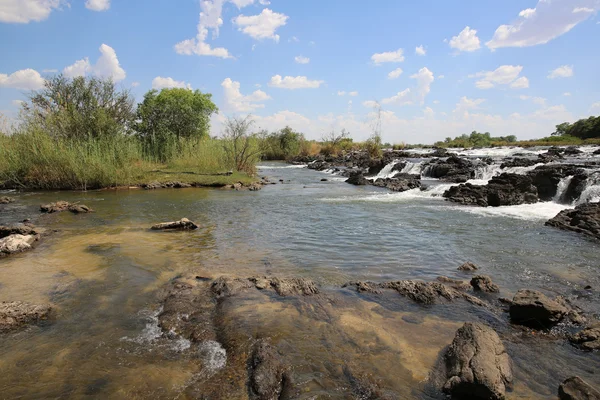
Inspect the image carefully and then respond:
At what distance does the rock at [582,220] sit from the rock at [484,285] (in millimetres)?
5567

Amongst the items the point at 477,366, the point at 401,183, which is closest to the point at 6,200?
the point at 477,366

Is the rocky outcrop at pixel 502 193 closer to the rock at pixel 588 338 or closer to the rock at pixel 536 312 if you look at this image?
the rock at pixel 536 312

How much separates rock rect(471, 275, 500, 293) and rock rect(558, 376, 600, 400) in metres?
2.67

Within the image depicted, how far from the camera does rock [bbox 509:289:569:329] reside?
4.50 m

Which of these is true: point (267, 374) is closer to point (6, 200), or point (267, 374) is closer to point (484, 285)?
point (484, 285)

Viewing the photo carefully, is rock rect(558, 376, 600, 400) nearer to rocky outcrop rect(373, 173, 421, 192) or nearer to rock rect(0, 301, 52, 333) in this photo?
rock rect(0, 301, 52, 333)

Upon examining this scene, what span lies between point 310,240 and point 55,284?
18.1 feet

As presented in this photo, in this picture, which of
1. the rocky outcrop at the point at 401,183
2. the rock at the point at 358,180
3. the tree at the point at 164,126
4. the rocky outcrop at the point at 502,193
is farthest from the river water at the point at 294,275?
the tree at the point at 164,126

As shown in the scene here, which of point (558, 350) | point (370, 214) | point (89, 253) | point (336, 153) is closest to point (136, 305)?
point (89, 253)

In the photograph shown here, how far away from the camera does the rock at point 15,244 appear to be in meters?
7.46

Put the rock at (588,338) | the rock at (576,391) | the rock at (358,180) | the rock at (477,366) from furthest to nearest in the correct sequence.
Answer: the rock at (358,180) → the rock at (588,338) → the rock at (477,366) → the rock at (576,391)

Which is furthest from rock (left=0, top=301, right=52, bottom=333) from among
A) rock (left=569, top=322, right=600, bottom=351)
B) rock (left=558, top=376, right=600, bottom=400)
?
rock (left=569, top=322, right=600, bottom=351)

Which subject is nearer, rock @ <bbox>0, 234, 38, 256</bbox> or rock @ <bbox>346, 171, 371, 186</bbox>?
rock @ <bbox>0, 234, 38, 256</bbox>

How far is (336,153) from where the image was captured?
5353 centimetres
